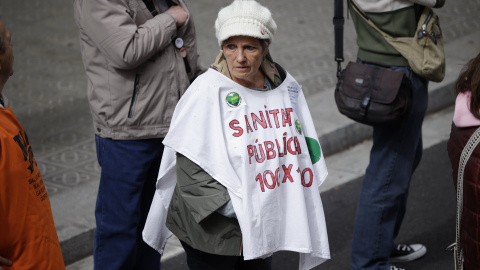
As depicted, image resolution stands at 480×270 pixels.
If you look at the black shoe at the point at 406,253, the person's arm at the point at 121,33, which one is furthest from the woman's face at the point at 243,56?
the black shoe at the point at 406,253

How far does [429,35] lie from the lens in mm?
4477

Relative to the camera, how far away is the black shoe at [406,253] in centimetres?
520

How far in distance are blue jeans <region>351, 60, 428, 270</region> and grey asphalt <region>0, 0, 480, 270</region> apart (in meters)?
0.46

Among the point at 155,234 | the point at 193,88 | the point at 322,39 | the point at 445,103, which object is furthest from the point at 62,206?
the point at 322,39

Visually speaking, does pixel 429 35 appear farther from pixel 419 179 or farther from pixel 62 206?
pixel 62 206

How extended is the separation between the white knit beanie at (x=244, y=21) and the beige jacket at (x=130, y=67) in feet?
2.30

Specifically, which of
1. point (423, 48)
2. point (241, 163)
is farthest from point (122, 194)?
point (423, 48)

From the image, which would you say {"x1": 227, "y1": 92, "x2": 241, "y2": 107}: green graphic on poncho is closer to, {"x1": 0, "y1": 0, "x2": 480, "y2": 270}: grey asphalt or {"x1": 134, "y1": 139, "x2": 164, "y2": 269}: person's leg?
{"x1": 134, "y1": 139, "x2": 164, "y2": 269}: person's leg

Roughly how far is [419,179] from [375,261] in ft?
6.20

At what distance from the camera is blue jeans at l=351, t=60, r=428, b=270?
4605 mm

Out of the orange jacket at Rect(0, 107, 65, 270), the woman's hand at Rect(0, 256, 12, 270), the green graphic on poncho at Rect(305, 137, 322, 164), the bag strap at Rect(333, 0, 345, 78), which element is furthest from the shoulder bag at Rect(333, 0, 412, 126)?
the woman's hand at Rect(0, 256, 12, 270)

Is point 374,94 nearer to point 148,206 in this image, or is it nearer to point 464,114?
point 464,114

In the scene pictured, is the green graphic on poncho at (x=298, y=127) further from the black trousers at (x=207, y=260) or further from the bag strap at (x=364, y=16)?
the bag strap at (x=364, y=16)

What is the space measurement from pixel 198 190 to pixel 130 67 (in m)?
0.94
